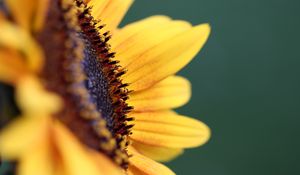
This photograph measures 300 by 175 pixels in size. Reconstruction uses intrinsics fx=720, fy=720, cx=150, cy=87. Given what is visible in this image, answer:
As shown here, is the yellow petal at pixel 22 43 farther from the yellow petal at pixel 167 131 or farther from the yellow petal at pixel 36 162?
the yellow petal at pixel 167 131

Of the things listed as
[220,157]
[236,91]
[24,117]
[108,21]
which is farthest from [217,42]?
[24,117]

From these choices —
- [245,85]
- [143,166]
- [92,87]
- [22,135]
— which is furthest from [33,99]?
[245,85]

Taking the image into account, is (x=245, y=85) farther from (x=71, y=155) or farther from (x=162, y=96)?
(x=71, y=155)

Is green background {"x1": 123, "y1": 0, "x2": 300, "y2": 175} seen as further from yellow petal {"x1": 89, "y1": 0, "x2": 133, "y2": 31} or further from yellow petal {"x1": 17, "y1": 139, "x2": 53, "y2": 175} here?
yellow petal {"x1": 17, "y1": 139, "x2": 53, "y2": 175}

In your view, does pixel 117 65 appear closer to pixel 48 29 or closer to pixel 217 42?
pixel 48 29

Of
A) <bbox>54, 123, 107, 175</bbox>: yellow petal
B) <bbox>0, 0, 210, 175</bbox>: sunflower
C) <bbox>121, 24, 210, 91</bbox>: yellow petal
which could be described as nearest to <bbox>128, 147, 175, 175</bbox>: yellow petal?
<bbox>0, 0, 210, 175</bbox>: sunflower
